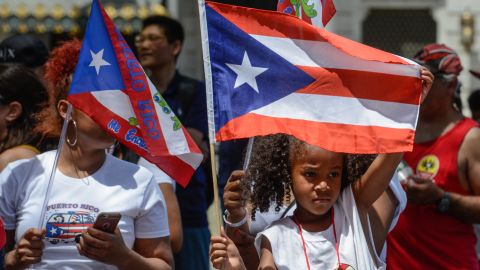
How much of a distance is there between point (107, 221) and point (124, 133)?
40cm

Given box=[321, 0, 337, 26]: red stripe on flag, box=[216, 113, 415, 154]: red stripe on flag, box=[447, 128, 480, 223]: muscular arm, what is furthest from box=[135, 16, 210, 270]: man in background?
box=[216, 113, 415, 154]: red stripe on flag

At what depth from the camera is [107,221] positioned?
12.9ft

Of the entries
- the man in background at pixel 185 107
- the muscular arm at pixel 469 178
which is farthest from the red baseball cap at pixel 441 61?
the man in background at pixel 185 107

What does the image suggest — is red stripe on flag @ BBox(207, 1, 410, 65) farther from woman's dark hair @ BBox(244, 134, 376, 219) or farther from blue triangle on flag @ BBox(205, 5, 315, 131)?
woman's dark hair @ BBox(244, 134, 376, 219)

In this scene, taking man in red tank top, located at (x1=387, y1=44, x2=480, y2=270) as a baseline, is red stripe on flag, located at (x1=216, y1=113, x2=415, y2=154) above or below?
above

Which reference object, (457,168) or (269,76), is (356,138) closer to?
(269,76)

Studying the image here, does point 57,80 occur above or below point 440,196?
above

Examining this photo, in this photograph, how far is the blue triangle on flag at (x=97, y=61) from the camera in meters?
4.19

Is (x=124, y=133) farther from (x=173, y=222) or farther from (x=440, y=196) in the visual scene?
(x=440, y=196)

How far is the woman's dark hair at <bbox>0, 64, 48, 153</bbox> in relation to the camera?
15.8ft

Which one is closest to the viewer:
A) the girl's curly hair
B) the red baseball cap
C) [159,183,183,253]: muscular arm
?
the girl's curly hair

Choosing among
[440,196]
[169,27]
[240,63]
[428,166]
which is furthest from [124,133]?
[169,27]

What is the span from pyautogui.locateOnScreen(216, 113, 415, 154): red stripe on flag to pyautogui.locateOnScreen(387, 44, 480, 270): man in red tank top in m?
1.54

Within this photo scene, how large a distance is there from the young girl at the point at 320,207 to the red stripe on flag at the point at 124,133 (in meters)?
0.29
